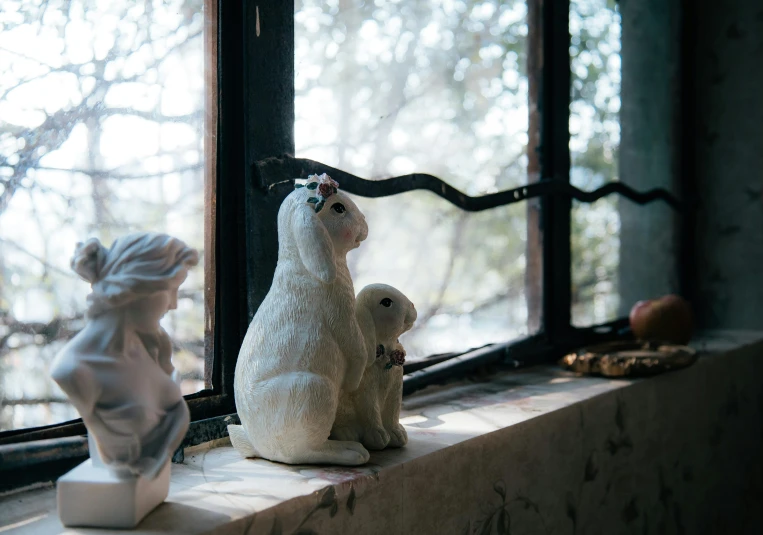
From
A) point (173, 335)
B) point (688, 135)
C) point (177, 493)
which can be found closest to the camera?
point (177, 493)

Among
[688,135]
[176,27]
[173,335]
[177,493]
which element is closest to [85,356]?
[177,493]

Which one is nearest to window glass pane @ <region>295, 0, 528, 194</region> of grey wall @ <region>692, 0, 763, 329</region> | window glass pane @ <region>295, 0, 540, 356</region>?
window glass pane @ <region>295, 0, 540, 356</region>

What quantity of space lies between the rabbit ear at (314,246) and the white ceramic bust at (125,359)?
0.57 feet

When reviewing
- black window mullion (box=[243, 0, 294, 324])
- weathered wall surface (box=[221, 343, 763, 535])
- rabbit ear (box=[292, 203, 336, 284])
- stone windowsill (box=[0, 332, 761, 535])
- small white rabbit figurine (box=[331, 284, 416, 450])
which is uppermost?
black window mullion (box=[243, 0, 294, 324])

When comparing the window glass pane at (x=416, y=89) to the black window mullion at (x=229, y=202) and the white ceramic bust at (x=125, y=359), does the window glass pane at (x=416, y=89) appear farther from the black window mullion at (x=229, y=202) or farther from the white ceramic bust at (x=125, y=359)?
the white ceramic bust at (x=125, y=359)

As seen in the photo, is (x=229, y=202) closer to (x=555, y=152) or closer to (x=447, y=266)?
(x=447, y=266)

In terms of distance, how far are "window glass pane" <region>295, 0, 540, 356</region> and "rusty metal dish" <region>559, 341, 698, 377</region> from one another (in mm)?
Answer: 176

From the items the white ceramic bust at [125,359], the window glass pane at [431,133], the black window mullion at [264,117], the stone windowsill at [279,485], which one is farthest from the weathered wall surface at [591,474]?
the black window mullion at [264,117]

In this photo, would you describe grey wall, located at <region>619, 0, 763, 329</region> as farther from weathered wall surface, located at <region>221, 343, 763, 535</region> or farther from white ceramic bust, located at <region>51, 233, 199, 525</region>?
white ceramic bust, located at <region>51, 233, 199, 525</region>

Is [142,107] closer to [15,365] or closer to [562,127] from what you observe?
[15,365]

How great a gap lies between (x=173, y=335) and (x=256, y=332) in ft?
0.65

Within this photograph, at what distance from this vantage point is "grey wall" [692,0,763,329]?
2.06 metres

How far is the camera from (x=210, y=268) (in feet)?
3.35

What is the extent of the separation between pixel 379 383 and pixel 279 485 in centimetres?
20
